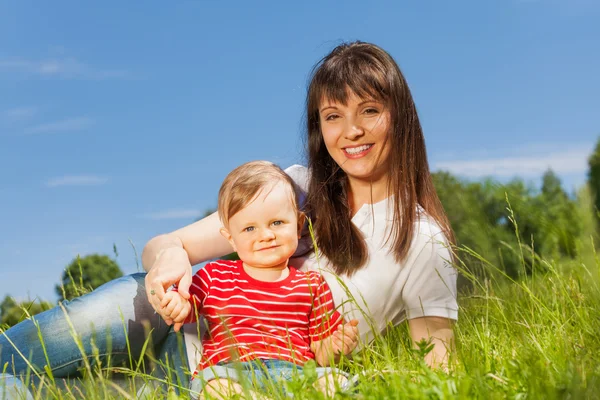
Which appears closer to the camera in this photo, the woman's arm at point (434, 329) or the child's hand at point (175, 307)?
the child's hand at point (175, 307)

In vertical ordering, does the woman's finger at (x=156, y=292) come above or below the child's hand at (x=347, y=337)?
above

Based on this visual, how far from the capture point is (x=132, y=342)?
9.97 ft

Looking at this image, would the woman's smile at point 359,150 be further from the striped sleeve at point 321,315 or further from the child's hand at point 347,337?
A: the child's hand at point 347,337

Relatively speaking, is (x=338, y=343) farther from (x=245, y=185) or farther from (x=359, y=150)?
(x=359, y=150)

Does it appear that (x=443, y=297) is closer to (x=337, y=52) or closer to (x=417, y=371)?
(x=417, y=371)

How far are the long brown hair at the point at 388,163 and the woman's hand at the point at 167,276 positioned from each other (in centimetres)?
69

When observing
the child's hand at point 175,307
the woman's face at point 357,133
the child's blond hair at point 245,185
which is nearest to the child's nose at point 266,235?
the child's blond hair at point 245,185

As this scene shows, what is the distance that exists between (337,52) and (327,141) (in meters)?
0.48

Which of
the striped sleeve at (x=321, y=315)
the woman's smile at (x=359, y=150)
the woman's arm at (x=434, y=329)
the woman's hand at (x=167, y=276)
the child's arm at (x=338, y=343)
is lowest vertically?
the woman's arm at (x=434, y=329)

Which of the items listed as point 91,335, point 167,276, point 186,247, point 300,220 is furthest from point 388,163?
point 91,335

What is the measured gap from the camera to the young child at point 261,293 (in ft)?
8.80

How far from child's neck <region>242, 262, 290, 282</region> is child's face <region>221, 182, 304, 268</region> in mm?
24

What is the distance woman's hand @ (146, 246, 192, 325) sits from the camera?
2.66 metres

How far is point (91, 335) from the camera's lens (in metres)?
2.92
